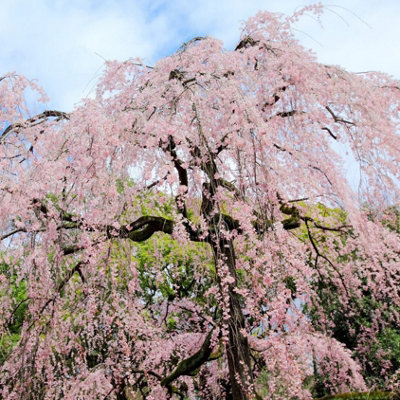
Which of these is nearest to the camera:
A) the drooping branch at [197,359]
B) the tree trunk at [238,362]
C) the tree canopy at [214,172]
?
the tree canopy at [214,172]

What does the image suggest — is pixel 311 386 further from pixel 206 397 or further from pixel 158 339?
pixel 158 339

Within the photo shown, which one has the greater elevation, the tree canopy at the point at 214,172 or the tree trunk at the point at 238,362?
the tree canopy at the point at 214,172

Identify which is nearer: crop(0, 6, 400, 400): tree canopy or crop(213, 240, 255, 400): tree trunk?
crop(0, 6, 400, 400): tree canopy

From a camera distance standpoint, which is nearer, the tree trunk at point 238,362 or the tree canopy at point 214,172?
the tree canopy at point 214,172

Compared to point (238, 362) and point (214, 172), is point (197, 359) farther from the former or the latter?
point (214, 172)

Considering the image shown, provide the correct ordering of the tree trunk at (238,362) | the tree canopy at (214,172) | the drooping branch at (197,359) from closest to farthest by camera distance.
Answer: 1. the tree canopy at (214,172)
2. the tree trunk at (238,362)
3. the drooping branch at (197,359)

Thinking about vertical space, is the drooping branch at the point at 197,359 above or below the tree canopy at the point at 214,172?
below

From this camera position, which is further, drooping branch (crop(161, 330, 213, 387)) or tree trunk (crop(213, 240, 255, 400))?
drooping branch (crop(161, 330, 213, 387))

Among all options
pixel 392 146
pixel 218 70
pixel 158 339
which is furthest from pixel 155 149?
pixel 158 339

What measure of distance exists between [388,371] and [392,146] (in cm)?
555

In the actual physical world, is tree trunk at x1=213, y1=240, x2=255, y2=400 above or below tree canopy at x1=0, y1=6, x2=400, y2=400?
below

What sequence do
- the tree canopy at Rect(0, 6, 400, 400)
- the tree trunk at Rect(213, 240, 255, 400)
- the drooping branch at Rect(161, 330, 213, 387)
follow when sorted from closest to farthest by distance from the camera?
the tree canopy at Rect(0, 6, 400, 400) → the tree trunk at Rect(213, 240, 255, 400) → the drooping branch at Rect(161, 330, 213, 387)

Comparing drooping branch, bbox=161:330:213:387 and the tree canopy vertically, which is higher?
the tree canopy

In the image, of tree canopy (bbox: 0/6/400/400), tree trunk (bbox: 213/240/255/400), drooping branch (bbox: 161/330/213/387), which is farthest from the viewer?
drooping branch (bbox: 161/330/213/387)
